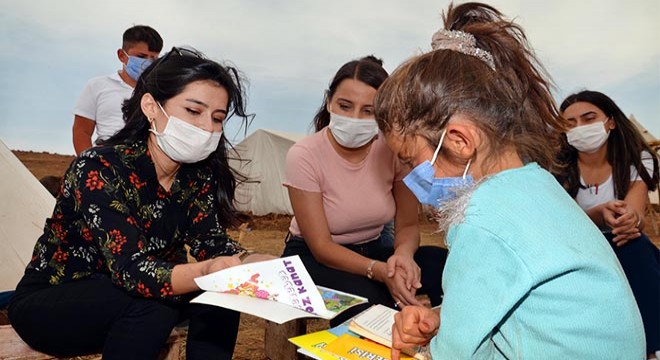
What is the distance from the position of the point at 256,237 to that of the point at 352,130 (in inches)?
240

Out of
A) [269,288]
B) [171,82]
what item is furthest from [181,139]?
[269,288]

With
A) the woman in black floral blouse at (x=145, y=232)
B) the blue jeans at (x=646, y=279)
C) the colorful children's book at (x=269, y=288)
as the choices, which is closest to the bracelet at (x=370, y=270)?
the woman in black floral blouse at (x=145, y=232)

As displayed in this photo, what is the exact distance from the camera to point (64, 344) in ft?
5.18

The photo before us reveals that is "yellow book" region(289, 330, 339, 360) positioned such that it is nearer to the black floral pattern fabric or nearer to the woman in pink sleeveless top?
the black floral pattern fabric

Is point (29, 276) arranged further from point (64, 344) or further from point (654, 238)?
point (654, 238)

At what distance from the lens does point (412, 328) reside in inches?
47.6

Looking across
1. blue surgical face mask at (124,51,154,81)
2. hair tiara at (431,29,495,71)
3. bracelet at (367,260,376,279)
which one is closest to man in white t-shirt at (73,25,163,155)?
blue surgical face mask at (124,51,154,81)

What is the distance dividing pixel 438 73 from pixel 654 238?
30.1 feet

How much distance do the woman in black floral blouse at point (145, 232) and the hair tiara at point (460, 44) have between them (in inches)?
33.3

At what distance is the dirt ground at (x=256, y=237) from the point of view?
2959mm

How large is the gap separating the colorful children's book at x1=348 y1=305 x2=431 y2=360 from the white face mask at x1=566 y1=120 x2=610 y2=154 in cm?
213

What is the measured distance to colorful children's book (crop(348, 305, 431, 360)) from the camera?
4.30ft

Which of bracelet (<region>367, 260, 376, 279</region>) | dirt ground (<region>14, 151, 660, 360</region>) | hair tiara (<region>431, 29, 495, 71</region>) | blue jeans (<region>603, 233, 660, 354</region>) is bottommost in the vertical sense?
dirt ground (<region>14, 151, 660, 360</region>)

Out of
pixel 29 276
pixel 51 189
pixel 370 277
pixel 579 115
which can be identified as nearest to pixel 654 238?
pixel 579 115
